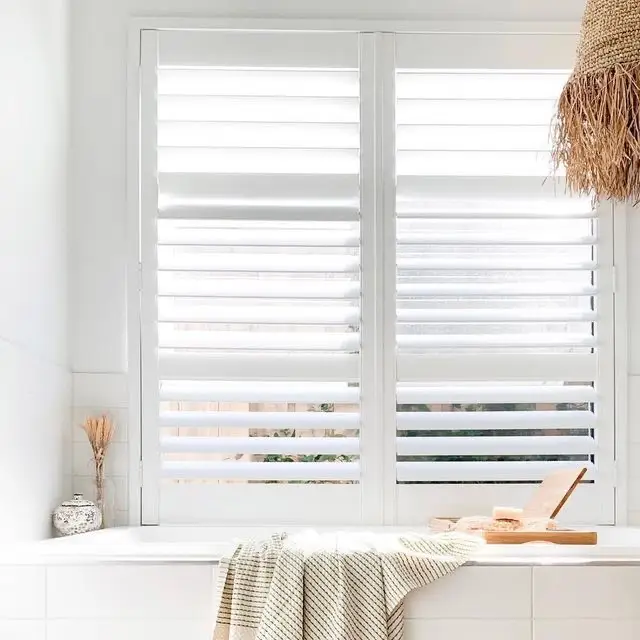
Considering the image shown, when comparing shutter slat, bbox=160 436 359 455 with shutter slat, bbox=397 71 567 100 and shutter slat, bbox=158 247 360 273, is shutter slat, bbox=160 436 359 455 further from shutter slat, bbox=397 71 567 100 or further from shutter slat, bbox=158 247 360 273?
shutter slat, bbox=397 71 567 100

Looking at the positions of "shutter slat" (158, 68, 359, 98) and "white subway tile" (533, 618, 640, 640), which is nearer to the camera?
"white subway tile" (533, 618, 640, 640)

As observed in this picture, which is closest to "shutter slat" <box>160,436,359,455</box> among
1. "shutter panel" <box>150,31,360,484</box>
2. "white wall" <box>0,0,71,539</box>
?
"shutter panel" <box>150,31,360,484</box>

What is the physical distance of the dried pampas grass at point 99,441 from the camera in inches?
110

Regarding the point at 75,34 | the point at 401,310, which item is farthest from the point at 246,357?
the point at 75,34

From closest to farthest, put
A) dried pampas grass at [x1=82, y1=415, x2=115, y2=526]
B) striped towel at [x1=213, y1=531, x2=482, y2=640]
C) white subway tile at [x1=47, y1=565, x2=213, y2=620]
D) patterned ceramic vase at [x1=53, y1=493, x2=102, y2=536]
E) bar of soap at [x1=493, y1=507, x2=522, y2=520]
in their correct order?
striped towel at [x1=213, y1=531, x2=482, y2=640] < white subway tile at [x1=47, y1=565, x2=213, y2=620] < bar of soap at [x1=493, y1=507, x2=522, y2=520] < patterned ceramic vase at [x1=53, y1=493, x2=102, y2=536] < dried pampas grass at [x1=82, y1=415, x2=115, y2=526]

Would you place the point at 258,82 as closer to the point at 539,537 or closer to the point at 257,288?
the point at 257,288

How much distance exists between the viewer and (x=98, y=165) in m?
2.91

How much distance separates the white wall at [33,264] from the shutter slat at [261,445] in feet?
1.05

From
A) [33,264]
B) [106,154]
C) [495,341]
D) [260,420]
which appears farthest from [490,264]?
[33,264]

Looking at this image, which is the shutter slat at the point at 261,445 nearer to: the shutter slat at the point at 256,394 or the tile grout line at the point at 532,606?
the shutter slat at the point at 256,394

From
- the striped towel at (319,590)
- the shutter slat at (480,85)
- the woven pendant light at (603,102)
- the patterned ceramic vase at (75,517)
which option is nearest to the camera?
the striped towel at (319,590)

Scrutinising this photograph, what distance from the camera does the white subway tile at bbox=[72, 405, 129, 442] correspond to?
2.87 metres

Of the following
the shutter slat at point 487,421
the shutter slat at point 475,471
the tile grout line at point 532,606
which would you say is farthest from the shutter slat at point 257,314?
the tile grout line at point 532,606

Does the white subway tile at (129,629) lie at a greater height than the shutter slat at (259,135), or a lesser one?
lesser
